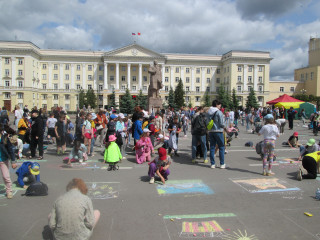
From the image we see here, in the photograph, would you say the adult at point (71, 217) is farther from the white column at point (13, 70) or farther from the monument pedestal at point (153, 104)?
the white column at point (13, 70)

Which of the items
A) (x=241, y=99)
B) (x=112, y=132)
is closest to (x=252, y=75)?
(x=241, y=99)

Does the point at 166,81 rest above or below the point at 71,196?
above

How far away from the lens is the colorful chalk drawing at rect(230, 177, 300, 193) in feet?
21.7

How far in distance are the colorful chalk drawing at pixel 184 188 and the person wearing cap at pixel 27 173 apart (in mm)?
3195

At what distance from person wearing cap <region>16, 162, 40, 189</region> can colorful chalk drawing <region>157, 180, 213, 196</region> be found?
3.20 meters

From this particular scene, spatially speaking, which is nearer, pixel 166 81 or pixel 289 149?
pixel 289 149

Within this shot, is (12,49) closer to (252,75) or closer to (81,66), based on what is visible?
(81,66)

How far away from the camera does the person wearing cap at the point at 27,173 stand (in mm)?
6633

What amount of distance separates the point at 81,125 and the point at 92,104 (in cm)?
6346

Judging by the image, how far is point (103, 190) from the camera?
6578 millimetres

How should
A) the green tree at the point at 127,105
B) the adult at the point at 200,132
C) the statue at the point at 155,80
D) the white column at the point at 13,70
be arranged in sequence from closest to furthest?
the adult at the point at 200,132 < the statue at the point at 155,80 < the green tree at the point at 127,105 < the white column at the point at 13,70

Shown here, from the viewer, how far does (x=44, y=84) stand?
267 ft

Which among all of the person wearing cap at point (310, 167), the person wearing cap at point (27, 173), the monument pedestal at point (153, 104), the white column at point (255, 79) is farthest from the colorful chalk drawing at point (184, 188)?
the white column at point (255, 79)

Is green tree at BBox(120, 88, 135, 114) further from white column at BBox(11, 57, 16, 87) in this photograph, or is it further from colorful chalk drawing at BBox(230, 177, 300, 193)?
colorful chalk drawing at BBox(230, 177, 300, 193)
